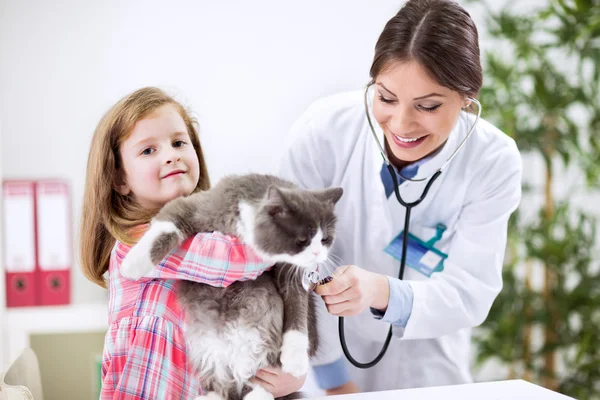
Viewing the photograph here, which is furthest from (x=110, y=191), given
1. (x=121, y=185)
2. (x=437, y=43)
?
(x=437, y=43)

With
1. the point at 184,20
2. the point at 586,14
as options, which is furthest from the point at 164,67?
the point at 586,14

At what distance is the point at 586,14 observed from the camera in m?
2.12

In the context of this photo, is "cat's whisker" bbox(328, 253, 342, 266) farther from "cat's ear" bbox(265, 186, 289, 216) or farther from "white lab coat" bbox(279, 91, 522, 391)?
"cat's ear" bbox(265, 186, 289, 216)

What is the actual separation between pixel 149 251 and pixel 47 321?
4.86ft

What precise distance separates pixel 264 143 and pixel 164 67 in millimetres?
486

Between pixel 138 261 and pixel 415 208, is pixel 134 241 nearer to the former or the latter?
pixel 138 261

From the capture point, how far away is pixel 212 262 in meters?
0.87

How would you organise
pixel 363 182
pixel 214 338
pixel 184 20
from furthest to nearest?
1. pixel 184 20
2. pixel 363 182
3. pixel 214 338

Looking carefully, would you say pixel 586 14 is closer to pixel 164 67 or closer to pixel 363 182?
pixel 363 182

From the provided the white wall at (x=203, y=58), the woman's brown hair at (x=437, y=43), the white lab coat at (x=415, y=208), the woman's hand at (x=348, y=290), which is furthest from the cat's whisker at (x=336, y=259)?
the white wall at (x=203, y=58)

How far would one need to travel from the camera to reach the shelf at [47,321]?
202cm

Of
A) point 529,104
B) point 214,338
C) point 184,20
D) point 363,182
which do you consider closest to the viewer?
point 214,338

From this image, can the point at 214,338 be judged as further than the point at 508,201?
No

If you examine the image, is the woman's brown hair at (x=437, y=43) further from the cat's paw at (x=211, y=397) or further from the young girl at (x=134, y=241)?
the cat's paw at (x=211, y=397)
